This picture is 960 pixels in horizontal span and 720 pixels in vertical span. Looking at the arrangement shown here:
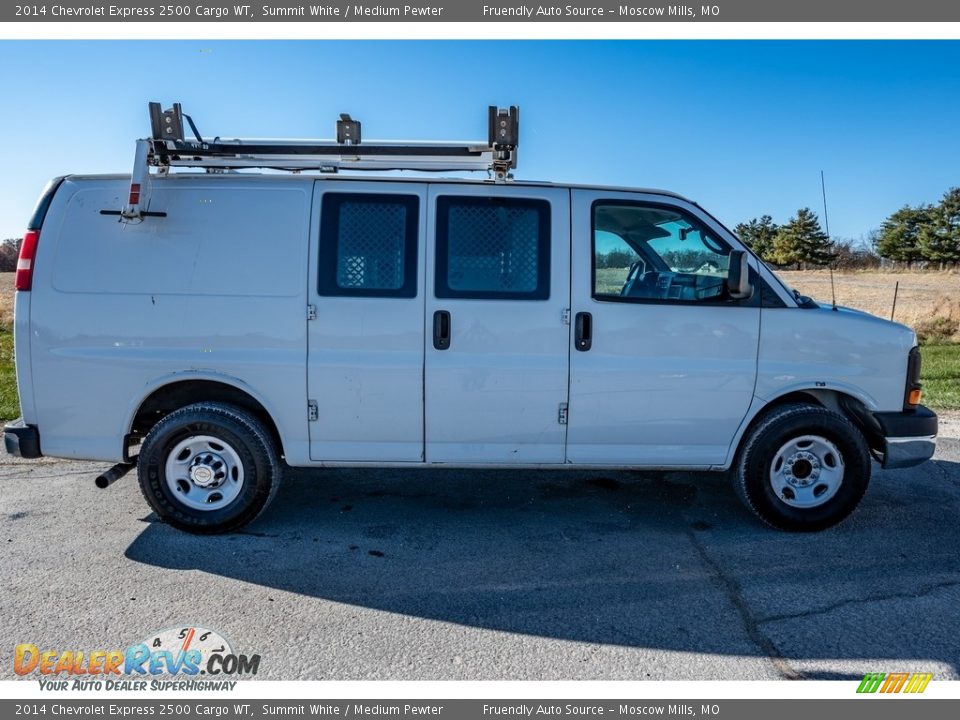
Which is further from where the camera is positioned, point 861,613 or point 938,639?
point 861,613

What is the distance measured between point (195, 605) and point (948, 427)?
306 inches

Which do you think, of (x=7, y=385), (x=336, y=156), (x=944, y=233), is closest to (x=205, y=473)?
(x=336, y=156)

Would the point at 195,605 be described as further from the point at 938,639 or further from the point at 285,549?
the point at 938,639

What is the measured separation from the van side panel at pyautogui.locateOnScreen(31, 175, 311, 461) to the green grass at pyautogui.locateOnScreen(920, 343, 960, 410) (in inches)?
307

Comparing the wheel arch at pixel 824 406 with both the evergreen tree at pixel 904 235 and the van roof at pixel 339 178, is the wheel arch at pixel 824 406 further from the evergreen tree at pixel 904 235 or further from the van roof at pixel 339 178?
the evergreen tree at pixel 904 235

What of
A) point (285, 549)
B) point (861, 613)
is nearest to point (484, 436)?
point (285, 549)

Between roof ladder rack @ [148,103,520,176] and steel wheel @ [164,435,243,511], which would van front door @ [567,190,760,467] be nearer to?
roof ladder rack @ [148,103,520,176]

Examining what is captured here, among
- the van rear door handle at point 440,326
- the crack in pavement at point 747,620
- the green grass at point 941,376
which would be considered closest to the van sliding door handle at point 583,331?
the van rear door handle at point 440,326

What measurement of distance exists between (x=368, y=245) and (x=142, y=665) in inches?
103

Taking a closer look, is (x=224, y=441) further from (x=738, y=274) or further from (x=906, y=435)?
(x=906, y=435)

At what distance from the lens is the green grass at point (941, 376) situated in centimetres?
862

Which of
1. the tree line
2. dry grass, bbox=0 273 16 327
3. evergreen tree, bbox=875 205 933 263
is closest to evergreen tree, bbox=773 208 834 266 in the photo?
the tree line

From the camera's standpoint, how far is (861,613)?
137 inches

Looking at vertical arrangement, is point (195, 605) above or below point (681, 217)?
below
